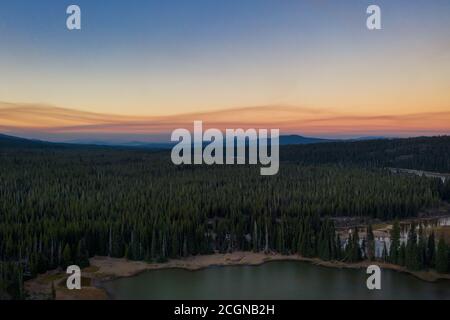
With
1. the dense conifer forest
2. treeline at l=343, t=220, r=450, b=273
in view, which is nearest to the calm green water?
treeline at l=343, t=220, r=450, b=273

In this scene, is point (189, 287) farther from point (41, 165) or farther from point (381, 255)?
point (41, 165)

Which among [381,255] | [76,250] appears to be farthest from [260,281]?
[76,250]

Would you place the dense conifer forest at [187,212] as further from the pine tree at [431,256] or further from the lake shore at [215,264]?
the lake shore at [215,264]

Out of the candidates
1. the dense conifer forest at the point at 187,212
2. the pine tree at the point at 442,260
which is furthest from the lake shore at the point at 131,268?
the dense conifer forest at the point at 187,212

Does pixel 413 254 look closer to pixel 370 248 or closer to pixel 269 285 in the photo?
pixel 370 248

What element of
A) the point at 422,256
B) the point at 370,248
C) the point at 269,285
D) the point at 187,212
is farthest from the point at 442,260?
the point at 187,212
